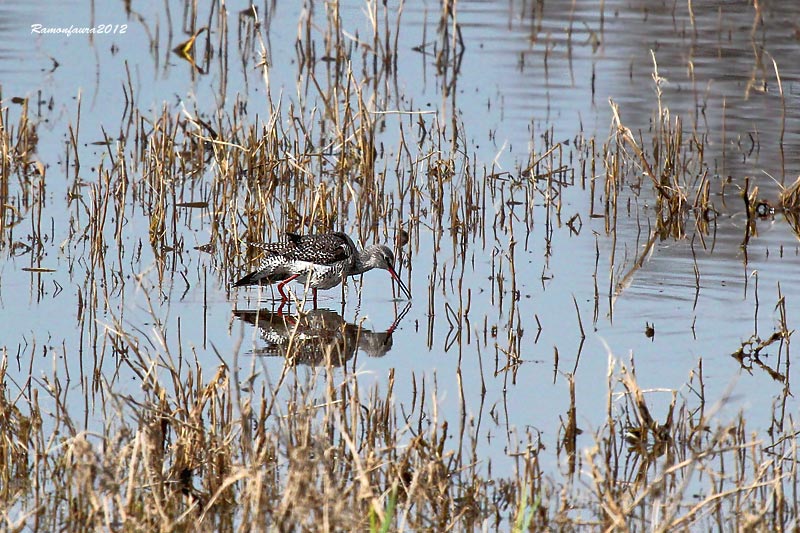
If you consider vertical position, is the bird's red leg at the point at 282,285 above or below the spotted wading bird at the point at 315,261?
below

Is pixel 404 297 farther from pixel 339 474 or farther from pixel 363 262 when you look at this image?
pixel 339 474

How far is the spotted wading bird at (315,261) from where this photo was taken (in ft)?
30.7

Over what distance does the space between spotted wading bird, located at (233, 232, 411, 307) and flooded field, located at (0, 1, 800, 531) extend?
19 centimetres

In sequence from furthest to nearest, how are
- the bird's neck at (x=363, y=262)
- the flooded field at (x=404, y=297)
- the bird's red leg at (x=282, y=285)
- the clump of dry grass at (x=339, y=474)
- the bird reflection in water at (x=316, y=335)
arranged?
the bird's neck at (x=363, y=262)
the bird's red leg at (x=282, y=285)
the bird reflection in water at (x=316, y=335)
the flooded field at (x=404, y=297)
the clump of dry grass at (x=339, y=474)

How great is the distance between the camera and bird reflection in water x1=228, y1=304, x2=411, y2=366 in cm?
830

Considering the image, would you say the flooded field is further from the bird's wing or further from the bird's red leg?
the bird's wing

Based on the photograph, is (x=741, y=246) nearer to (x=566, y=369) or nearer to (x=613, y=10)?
(x=566, y=369)

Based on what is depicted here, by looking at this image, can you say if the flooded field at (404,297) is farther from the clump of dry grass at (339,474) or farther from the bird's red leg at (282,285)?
the bird's red leg at (282,285)

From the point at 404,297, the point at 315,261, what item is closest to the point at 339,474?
the point at 315,261

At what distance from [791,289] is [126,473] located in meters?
5.24

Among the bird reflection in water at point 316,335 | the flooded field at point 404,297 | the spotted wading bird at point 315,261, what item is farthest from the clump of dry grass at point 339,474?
the spotted wading bird at point 315,261

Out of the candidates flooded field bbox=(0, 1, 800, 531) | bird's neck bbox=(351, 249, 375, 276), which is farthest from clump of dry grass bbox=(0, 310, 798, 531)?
bird's neck bbox=(351, 249, 375, 276)

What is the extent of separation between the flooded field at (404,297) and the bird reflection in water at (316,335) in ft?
0.08

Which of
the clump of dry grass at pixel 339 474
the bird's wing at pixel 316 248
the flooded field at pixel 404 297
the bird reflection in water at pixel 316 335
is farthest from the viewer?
the bird's wing at pixel 316 248
